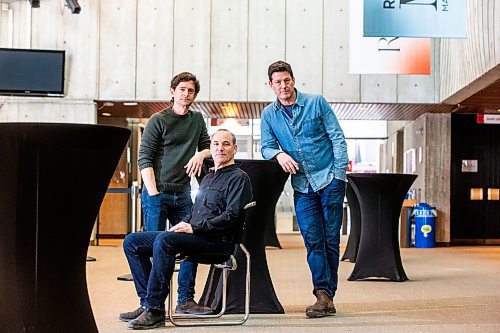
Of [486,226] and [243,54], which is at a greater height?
[243,54]

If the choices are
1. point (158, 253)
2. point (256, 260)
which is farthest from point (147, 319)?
point (256, 260)

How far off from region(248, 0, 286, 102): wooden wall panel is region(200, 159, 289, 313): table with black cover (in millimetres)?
7848

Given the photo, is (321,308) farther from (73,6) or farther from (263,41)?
(263,41)

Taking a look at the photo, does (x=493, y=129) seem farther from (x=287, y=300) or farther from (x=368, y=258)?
(x=287, y=300)

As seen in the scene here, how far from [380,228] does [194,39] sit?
6.34 m

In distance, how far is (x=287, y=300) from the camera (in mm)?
6215

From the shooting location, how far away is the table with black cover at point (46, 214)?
3.16m

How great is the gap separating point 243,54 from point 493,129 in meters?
4.61

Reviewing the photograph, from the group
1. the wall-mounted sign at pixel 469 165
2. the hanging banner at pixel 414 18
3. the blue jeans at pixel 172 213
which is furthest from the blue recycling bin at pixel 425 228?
the blue jeans at pixel 172 213

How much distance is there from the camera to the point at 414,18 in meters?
7.52

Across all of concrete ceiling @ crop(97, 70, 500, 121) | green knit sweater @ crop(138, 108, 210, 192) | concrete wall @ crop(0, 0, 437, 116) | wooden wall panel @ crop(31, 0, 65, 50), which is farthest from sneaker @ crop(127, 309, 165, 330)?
wooden wall panel @ crop(31, 0, 65, 50)

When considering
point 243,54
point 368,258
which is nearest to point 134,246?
point 368,258

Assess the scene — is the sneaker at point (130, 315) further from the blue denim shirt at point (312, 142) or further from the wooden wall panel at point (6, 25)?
the wooden wall panel at point (6, 25)

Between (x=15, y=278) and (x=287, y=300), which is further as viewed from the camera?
(x=287, y=300)
